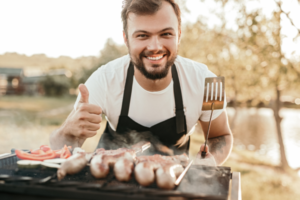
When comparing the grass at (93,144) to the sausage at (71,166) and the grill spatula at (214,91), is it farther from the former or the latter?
the sausage at (71,166)

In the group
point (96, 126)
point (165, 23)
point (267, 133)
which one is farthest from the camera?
point (267, 133)

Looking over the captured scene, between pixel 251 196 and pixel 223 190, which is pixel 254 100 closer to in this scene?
pixel 251 196

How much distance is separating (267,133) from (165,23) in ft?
81.0

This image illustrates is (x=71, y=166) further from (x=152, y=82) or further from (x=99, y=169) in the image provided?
(x=152, y=82)

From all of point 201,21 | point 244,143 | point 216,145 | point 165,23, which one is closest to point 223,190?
point 216,145

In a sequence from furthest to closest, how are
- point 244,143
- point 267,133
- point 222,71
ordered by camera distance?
point 267,133, point 244,143, point 222,71

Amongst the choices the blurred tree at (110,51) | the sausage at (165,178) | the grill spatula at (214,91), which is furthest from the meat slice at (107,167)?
the blurred tree at (110,51)

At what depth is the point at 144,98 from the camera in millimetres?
2812

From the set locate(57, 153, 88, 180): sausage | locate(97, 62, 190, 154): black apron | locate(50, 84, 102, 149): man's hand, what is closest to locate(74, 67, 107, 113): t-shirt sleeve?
locate(97, 62, 190, 154): black apron

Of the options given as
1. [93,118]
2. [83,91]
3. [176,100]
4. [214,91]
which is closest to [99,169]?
[93,118]

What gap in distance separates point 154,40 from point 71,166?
1.49 m

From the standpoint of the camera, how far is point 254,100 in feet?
32.7

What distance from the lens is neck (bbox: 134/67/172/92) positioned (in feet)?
9.20

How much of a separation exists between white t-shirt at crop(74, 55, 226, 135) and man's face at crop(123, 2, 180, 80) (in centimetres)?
23
